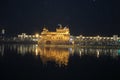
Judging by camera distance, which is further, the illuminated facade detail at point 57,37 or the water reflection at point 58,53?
the illuminated facade detail at point 57,37

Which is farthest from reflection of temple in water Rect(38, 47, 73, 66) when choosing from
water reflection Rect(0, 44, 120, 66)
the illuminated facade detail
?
the illuminated facade detail

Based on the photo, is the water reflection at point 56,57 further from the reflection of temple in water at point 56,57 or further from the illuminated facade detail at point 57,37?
the illuminated facade detail at point 57,37

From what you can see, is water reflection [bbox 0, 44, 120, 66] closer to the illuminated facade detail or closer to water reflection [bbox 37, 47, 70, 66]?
water reflection [bbox 37, 47, 70, 66]

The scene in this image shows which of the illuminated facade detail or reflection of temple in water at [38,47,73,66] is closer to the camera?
reflection of temple in water at [38,47,73,66]

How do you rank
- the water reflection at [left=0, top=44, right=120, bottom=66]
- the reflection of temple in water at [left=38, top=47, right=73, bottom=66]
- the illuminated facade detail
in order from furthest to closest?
the illuminated facade detail, the water reflection at [left=0, top=44, right=120, bottom=66], the reflection of temple in water at [left=38, top=47, right=73, bottom=66]

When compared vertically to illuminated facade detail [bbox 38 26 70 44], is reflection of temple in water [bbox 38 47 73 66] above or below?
below

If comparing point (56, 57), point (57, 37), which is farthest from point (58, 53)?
point (57, 37)

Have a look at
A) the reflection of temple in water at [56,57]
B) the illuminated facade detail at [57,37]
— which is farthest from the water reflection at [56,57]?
the illuminated facade detail at [57,37]

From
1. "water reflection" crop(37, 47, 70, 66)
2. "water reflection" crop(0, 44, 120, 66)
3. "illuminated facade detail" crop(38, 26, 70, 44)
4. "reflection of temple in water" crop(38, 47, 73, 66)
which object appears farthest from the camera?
"illuminated facade detail" crop(38, 26, 70, 44)

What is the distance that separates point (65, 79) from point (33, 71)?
10.5 feet

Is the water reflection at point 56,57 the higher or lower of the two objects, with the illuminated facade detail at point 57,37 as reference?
lower

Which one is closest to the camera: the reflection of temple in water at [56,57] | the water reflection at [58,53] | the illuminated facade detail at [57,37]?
the reflection of temple in water at [56,57]

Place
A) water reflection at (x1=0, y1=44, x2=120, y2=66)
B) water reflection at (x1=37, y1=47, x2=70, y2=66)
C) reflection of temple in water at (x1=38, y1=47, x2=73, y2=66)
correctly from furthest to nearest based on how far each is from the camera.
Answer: water reflection at (x1=0, y1=44, x2=120, y2=66) → reflection of temple in water at (x1=38, y1=47, x2=73, y2=66) → water reflection at (x1=37, y1=47, x2=70, y2=66)

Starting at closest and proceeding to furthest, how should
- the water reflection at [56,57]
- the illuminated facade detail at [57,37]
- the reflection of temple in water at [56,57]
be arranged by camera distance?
the water reflection at [56,57] → the reflection of temple in water at [56,57] → the illuminated facade detail at [57,37]
